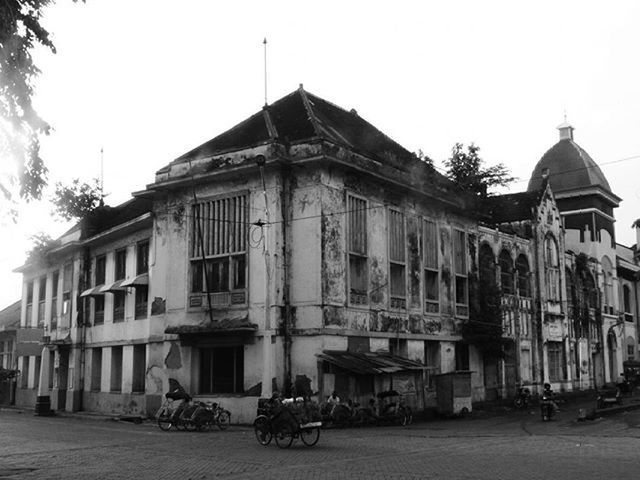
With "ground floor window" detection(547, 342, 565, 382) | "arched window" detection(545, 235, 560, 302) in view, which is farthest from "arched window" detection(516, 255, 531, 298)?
"ground floor window" detection(547, 342, 565, 382)

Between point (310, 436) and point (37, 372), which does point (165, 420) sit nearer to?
point (310, 436)

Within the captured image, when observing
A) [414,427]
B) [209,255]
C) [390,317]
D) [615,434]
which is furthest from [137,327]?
[615,434]

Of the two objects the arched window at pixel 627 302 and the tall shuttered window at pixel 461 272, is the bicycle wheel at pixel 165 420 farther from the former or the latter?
the arched window at pixel 627 302

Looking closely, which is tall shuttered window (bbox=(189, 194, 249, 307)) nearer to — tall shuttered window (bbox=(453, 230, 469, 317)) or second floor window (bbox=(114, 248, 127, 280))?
second floor window (bbox=(114, 248, 127, 280))

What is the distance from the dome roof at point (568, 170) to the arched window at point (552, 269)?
6.87 meters

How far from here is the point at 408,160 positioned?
31.1m

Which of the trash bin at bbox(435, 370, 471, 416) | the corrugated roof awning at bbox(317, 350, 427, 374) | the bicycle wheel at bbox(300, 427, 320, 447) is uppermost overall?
the corrugated roof awning at bbox(317, 350, 427, 374)

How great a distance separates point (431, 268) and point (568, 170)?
21.8 m

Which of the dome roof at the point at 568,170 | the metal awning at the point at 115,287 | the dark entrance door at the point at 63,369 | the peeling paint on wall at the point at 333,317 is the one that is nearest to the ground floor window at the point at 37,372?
the dark entrance door at the point at 63,369

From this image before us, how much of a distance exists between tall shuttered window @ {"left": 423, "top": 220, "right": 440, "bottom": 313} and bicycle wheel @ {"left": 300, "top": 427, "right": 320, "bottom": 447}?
41.0 feet

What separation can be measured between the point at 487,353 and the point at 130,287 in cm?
1577

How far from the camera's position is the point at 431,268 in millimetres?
30469

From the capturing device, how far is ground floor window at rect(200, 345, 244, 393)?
25.2 m

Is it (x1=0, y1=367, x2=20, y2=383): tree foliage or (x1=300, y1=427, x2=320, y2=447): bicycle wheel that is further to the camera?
(x1=0, y1=367, x2=20, y2=383): tree foliage
